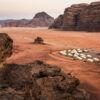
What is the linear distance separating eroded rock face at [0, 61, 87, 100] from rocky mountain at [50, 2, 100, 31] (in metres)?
27.2

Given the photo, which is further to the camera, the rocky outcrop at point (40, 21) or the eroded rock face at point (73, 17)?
the rocky outcrop at point (40, 21)

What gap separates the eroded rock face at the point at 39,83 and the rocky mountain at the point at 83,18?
27.2 meters

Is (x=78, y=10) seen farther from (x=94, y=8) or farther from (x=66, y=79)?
(x=66, y=79)

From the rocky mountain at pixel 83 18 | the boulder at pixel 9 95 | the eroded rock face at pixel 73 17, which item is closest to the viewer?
the boulder at pixel 9 95

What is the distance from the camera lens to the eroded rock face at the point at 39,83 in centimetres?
290

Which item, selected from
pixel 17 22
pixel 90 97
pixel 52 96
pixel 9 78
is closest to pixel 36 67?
pixel 9 78

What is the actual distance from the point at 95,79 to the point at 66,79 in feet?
5.36

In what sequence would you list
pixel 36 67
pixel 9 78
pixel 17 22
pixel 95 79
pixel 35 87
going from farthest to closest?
pixel 17 22 < pixel 95 79 < pixel 36 67 < pixel 9 78 < pixel 35 87

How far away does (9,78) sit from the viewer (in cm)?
345

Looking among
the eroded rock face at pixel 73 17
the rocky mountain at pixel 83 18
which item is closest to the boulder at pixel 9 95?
the rocky mountain at pixel 83 18

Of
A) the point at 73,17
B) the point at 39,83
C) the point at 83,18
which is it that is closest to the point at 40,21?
the point at 73,17

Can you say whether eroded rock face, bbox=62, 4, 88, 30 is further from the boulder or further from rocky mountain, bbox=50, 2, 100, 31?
the boulder

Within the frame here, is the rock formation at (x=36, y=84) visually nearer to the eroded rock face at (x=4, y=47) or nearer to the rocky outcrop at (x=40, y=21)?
the eroded rock face at (x=4, y=47)

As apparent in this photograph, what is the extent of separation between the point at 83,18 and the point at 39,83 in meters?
31.4
